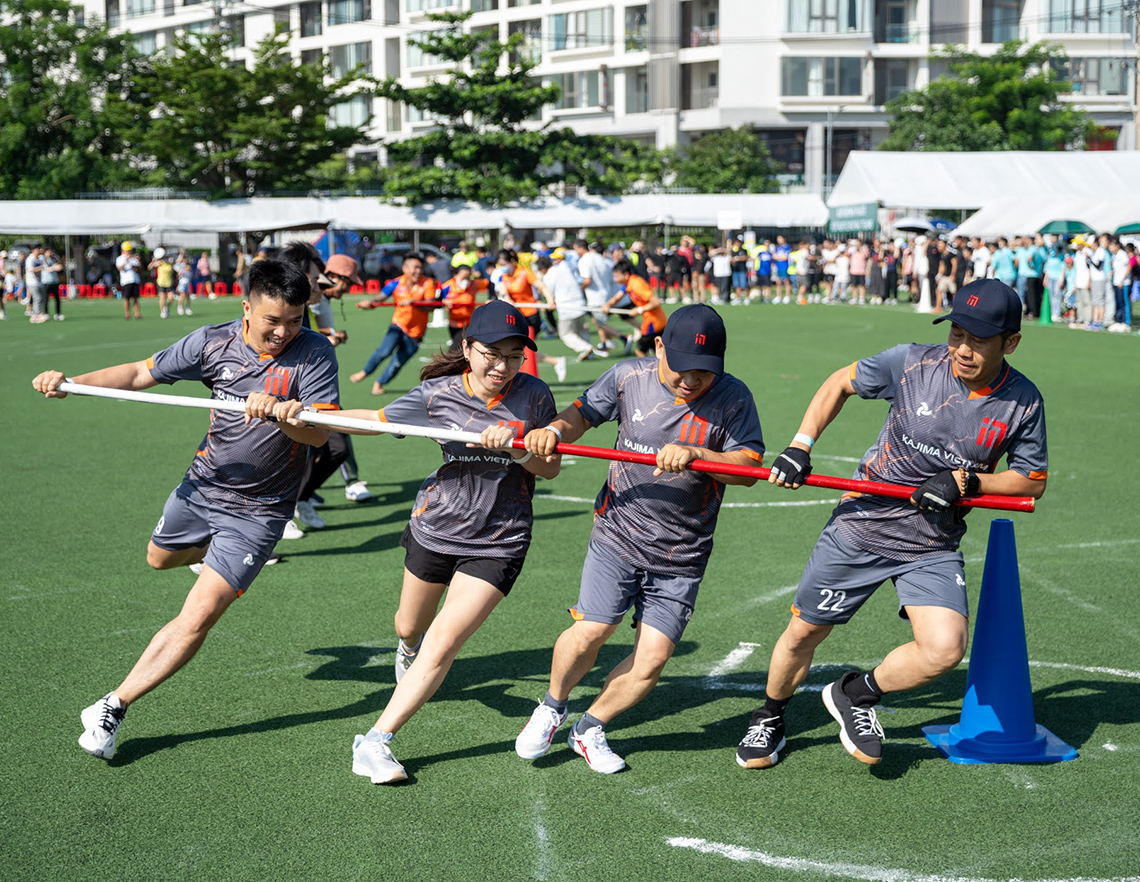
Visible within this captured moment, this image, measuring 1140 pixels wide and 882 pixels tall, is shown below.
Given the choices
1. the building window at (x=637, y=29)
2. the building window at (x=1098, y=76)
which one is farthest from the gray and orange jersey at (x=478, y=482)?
the building window at (x=1098, y=76)

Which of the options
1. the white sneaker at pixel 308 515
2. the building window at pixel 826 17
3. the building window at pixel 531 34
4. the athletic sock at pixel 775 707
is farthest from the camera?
the building window at pixel 531 34

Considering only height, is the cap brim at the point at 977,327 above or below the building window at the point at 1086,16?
below

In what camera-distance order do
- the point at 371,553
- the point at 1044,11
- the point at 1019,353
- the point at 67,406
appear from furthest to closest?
1. the point at 1044,11
2. the point at 1019,353
3. the point at 67,406
4. the point at 371,553

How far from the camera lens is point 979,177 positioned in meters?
37.3

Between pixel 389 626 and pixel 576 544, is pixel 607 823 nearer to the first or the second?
pixel 389 626

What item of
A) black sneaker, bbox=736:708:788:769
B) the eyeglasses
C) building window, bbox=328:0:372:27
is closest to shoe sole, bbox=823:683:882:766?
black sneaker, bbox=736:708:788:769

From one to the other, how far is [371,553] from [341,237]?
4285cm

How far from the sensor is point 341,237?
4959 centimetres

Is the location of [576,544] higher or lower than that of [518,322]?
lower

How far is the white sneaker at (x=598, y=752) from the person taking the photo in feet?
16.5

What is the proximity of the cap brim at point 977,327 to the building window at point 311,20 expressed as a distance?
253ft

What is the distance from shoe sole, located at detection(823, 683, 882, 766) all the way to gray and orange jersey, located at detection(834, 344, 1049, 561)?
742 mm

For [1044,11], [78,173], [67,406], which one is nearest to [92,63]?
[78,173]

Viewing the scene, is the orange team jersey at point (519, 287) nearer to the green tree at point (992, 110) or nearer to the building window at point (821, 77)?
the green tree at point (992, 110)
